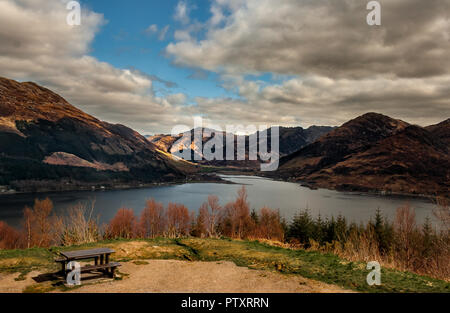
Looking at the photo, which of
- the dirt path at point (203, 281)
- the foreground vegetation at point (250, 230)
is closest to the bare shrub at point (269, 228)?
the foreground vegetation at point (250, 230)

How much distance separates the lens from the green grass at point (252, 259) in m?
14.9

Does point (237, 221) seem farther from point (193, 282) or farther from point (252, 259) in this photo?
point (193, 282)

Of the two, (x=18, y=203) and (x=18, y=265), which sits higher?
(x=18, y=265)

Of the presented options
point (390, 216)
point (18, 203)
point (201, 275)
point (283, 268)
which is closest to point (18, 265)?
point (201, 275)

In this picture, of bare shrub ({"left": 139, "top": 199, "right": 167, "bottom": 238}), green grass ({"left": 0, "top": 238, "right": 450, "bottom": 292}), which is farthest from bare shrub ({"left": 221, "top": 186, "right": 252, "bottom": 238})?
green grass ({"left": 0, "top": 238, "right": 450, "bottom": 292})

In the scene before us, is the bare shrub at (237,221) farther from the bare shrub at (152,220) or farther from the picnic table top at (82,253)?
the picnic table top at (82,253)

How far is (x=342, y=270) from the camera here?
54.4 feet

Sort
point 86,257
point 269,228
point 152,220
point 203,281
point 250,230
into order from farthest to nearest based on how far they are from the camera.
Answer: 1. point 152,220
2. point 250,230
3. point 269,228
4. point 86,257
5. point 203,281

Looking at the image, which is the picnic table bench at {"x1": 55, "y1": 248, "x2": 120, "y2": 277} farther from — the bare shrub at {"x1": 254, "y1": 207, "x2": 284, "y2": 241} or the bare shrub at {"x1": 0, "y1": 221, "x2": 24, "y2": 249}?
the bare shrub at {"x1": 0, "y1": 221, "x2": 24, "y2": 249}

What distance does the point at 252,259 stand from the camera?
1956 centimetres

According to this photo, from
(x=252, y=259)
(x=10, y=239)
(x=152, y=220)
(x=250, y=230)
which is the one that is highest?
(x=252, y=259)

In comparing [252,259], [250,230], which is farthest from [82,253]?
[250,230]
